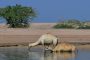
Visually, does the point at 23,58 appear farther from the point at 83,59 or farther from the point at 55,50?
the point at 55,50

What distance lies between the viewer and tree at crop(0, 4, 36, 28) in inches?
1983

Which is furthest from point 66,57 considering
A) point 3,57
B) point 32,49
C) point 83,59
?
point 32,49

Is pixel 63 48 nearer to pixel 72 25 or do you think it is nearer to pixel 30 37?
pixel 30 37

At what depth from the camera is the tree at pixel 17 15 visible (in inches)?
1983

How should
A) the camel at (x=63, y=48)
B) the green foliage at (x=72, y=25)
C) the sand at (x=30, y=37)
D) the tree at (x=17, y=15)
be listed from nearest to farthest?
1. the camel at (x=63, y=48)
2. the sand at (x=30, y=37)
3. the tree at (x=17, y=15)
4. the green foliage at (x=72, y=25)

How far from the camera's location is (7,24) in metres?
52.0

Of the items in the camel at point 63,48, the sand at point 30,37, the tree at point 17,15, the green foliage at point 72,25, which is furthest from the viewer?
the green foliage at point 72,25

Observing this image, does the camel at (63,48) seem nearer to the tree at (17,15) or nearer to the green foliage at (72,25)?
the tree at (17,15)

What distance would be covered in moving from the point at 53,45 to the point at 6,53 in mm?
2902

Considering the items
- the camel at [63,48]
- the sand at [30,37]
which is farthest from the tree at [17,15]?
the camel at [63,48]

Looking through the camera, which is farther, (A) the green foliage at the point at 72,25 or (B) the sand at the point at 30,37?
(A) the green foliage at the point at 72,25

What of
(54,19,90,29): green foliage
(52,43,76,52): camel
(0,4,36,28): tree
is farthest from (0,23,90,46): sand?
(54,19,90,29): green foliage

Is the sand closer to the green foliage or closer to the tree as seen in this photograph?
the tree

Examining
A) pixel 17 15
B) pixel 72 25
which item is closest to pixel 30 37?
pixel 17 15
